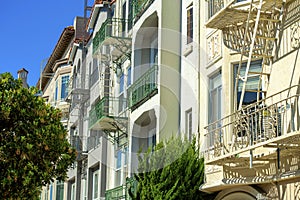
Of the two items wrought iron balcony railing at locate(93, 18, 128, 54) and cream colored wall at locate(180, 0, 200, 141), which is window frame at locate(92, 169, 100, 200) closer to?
wrought iron balcony railing at locate(93, 18, 128, 54)

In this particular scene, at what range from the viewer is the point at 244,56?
58.5ft

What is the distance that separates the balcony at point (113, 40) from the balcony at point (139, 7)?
1991mm

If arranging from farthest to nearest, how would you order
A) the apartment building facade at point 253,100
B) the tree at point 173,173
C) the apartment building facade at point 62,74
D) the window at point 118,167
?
the apartment building facade at point 62,74 → the window at point 118,167 → the tree at point 173,173 → the apartment building facade at point 253,100

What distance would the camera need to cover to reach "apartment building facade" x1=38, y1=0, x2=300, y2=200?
15438 mm

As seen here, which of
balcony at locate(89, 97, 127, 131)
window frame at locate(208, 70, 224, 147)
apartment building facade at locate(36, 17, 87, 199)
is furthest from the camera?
apartment building facade at locate(36, 17, 87, 199)

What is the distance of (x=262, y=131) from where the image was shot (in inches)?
608

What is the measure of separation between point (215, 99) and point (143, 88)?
17.9ft

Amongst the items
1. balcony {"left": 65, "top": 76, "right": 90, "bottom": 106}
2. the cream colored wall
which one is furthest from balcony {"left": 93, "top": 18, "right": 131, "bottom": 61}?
balcony {"left": 65, "top": 76, "right": 90, "bottom": 106}

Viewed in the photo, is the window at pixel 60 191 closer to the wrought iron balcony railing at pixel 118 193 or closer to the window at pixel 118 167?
the window at pixel 118 167

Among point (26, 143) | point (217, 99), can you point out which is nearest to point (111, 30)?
point (26, 143)

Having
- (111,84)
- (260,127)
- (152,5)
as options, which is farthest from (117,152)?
(260,127)

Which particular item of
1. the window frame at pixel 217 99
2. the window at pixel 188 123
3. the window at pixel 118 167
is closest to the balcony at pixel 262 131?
the window frame at pixel 217 99

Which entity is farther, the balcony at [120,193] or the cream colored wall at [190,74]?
the balcony at [120,193]

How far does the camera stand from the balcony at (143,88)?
76.3ft
